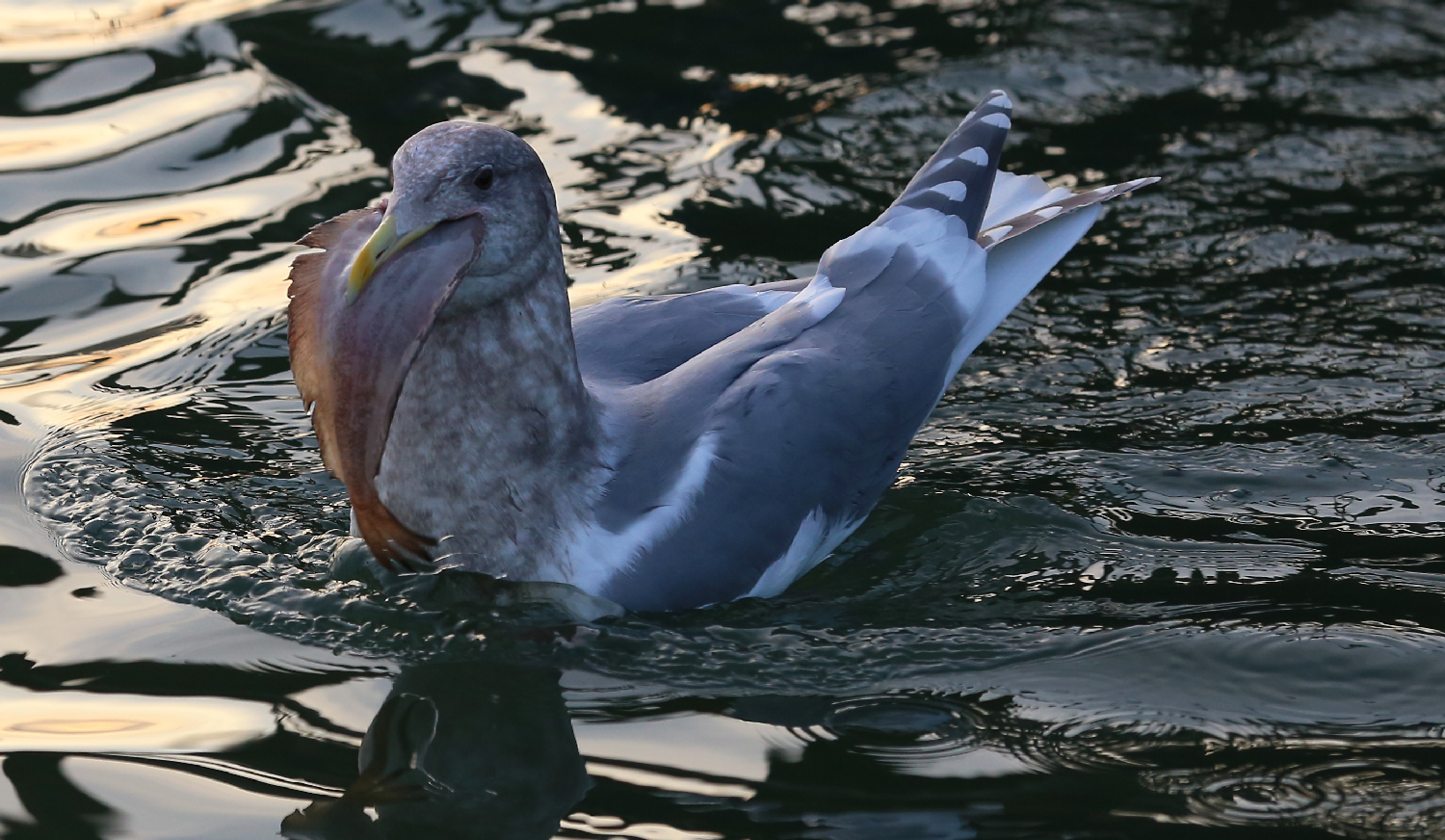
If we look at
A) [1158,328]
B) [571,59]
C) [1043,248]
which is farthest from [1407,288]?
[571,59]

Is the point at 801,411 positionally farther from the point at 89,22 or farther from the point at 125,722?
the point at 89,22

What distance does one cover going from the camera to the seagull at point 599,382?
3.67 metres

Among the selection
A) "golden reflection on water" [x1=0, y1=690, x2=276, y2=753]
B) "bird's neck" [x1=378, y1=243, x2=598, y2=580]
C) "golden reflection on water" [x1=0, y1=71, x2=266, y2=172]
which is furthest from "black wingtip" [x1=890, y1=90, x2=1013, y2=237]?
"golden reflection on water" [x1=0, y1=71, x2=266, y2=172]

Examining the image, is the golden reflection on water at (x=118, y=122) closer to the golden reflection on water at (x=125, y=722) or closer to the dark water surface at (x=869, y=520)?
the dark water surface at (x=869, y=520)

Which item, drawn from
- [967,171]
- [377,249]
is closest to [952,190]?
[967,171]

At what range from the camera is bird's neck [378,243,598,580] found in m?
4.00

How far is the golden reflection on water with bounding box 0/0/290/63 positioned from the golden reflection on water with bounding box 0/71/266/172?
0.54 metres

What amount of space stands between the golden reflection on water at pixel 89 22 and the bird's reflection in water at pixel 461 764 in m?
5.28

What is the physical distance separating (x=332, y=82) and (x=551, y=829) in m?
5.60

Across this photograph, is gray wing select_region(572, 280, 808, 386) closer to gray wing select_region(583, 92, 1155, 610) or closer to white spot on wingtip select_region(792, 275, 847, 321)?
gray wing select_region(583, 92, 1155, 610)

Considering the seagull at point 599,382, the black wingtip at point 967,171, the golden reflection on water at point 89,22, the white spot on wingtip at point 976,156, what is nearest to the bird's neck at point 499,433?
the seagull at point 599,382

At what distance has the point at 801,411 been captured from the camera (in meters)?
4.37

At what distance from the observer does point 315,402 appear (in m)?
3.70

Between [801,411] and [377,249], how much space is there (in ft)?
4.31
